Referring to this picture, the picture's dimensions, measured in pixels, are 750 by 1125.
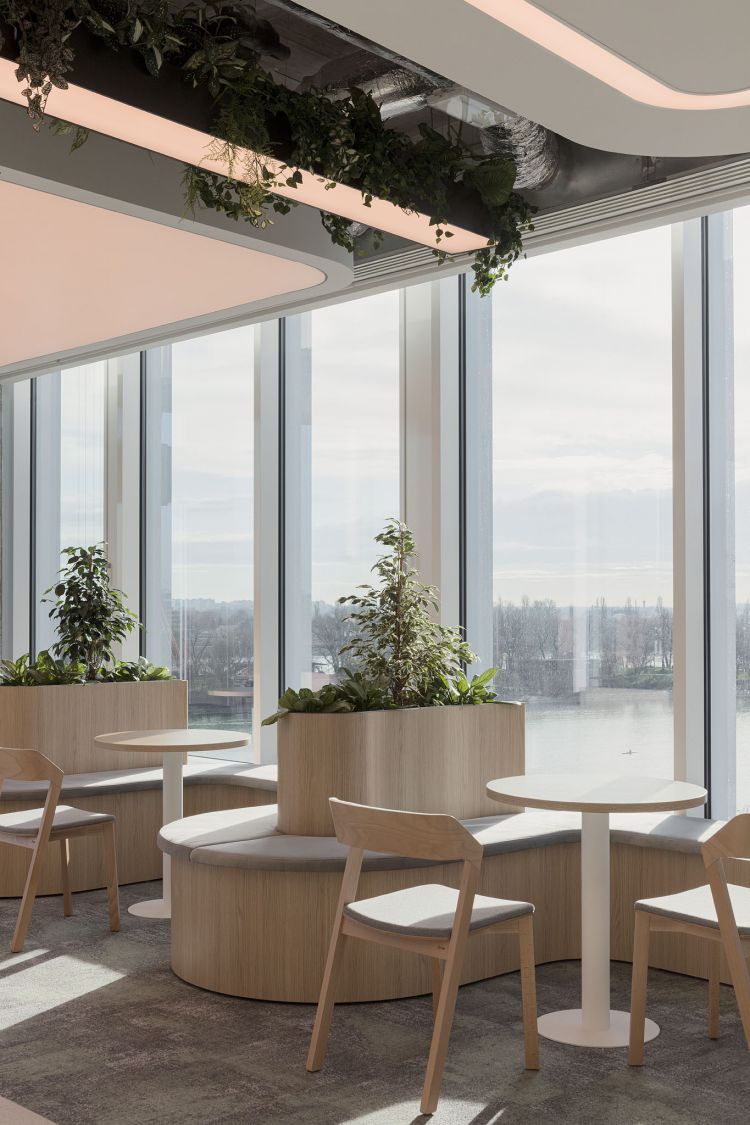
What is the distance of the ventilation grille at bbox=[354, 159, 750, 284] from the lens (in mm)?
5086

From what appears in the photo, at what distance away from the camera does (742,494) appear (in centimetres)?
554

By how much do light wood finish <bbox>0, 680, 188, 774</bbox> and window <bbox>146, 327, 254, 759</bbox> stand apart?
1069 millimetres

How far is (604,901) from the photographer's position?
162 inches

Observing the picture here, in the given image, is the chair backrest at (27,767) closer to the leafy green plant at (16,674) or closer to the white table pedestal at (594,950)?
the leafy green plant at (16,674)

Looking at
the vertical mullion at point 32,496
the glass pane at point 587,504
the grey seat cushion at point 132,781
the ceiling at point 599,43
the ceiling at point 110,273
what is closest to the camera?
the ceiling at point 599,43

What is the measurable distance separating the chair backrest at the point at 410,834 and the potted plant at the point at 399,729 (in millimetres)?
1189

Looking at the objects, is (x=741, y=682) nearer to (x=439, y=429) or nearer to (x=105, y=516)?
(x=439, y=429)

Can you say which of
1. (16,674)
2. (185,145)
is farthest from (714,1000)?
(16,674)

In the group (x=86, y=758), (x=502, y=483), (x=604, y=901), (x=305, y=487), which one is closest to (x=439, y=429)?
(x=502, y=483)

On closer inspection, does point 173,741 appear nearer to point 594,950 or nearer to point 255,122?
point 594,950

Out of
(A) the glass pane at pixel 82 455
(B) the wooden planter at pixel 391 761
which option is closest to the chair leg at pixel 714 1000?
(B) the wooden planter at pixel 391 761

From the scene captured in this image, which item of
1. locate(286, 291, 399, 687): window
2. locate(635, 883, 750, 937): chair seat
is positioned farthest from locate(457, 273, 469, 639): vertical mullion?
locate(635, 883, 750, 937): chair seat

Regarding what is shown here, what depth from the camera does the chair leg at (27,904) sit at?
4988 mm

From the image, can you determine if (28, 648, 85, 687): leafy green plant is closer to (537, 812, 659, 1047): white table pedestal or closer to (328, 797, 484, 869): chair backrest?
(328, 797, 484, 869): chair backrest
